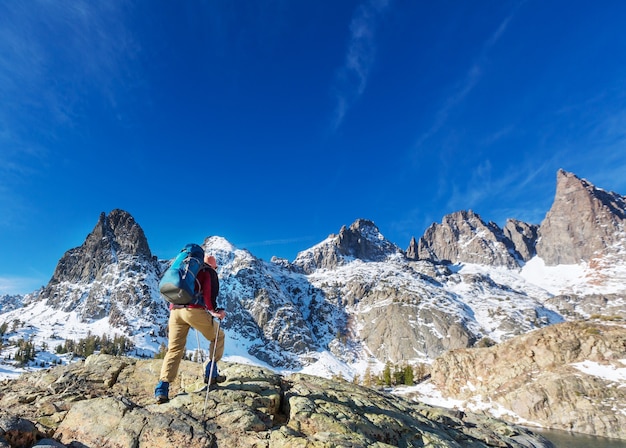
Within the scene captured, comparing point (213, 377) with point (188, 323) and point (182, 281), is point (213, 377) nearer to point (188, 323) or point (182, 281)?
point (188, 323)

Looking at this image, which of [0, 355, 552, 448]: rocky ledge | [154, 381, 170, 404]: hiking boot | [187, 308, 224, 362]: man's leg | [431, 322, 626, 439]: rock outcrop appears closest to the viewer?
[0, 355, 552, 448]: rocky ledge

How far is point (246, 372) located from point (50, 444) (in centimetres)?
748

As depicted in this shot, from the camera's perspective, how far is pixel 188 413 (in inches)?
396

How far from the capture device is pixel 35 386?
42.9ft

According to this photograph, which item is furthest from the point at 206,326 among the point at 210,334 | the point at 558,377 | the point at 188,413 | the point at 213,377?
the point at 558,377

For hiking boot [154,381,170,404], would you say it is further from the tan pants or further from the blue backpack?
the blue backpack

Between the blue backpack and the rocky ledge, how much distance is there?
3116 mm

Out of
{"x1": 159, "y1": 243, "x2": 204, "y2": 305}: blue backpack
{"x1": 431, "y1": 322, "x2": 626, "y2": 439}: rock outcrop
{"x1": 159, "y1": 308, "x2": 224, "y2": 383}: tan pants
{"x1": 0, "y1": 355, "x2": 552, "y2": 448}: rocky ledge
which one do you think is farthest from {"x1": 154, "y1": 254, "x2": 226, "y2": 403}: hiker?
{"x1": 431, "y1": 322, "x2": 626, "y2": 439}: rock outcrop

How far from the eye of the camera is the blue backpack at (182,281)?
1058cm

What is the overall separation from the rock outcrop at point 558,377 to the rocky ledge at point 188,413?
8426 centimetres

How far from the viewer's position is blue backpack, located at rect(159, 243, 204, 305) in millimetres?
10578

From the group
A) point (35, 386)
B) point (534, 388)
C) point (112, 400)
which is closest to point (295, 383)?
point (112, 400)

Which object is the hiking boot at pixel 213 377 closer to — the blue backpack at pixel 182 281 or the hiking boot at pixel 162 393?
the hiking boot at pixel 162 393

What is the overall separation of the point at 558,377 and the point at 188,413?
10161cm
